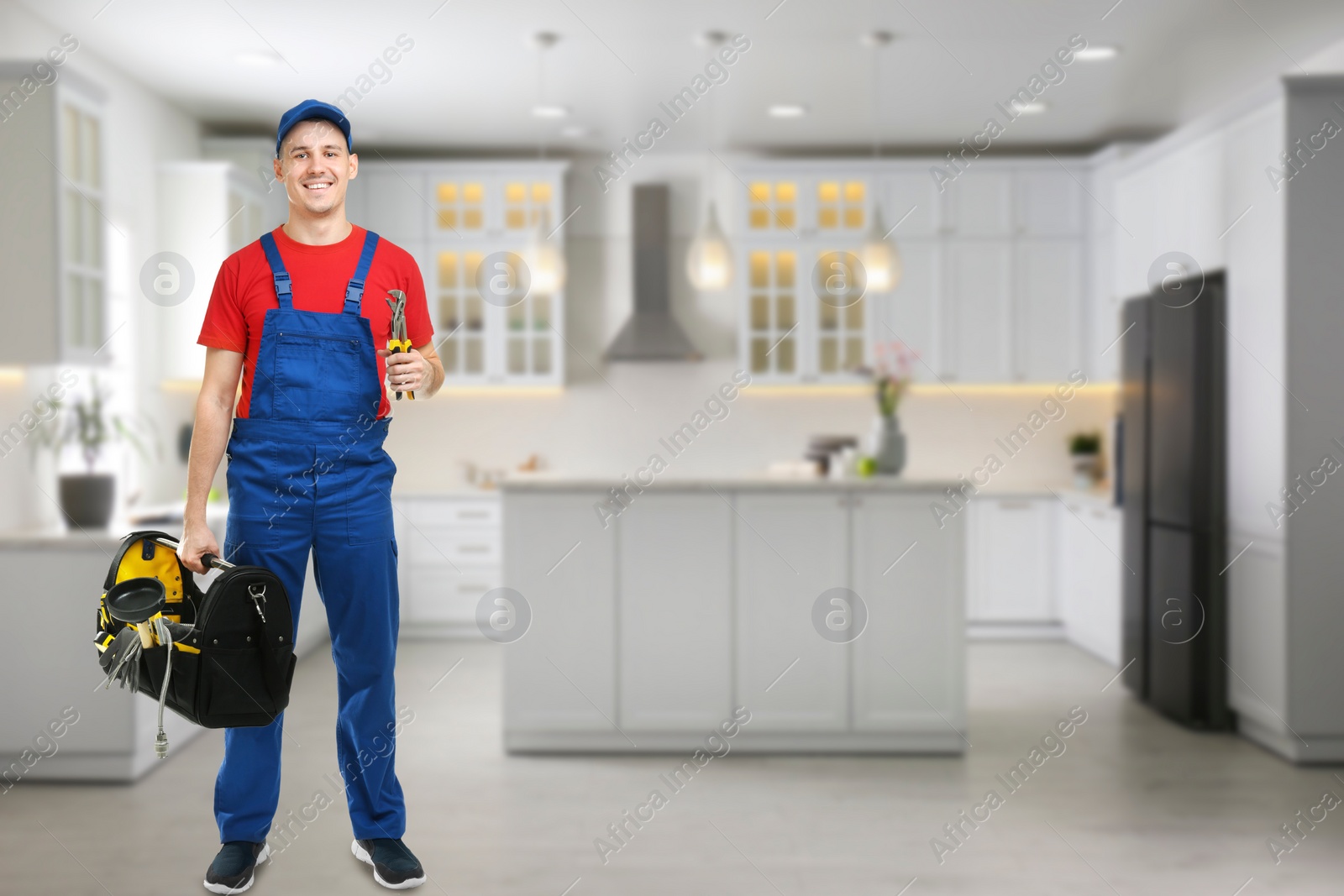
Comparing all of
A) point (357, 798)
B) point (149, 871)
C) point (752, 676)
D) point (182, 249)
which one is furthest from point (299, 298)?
point (182, 249)

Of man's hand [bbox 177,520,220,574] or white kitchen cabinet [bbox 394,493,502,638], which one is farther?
white kitchen cabinet [bbox 394,493,502,638]

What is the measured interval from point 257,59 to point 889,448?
292 centimetres

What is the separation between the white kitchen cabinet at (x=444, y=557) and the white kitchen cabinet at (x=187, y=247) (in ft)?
4.33

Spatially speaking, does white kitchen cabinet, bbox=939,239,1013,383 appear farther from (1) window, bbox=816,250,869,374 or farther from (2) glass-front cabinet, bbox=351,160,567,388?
(2) glass-front cabinet, bbox=351,160,567,388

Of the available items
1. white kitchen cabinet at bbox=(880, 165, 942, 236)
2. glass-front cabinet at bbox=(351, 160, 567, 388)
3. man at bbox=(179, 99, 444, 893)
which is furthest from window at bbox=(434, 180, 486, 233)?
man at bbox=(179, 99, 444, 893)

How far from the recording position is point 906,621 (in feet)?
11.3

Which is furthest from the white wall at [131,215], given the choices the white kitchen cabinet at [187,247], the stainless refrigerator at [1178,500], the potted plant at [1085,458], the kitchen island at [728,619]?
the potted plant at [1085,458]

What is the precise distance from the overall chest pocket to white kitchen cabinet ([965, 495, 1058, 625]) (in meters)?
4.19

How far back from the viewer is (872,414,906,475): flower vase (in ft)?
12.0

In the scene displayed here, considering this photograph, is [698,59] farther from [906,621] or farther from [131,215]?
[131,215]

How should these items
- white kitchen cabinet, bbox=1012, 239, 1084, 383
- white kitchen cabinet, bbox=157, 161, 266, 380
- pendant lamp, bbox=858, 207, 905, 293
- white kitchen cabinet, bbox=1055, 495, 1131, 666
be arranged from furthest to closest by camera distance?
white kitchen cabinet, bbox=1012, 239, 1084, 383, white kitchen cabinet, bbox=1055, 495, 1131, 666, white kitchen cabinet, bbox=157, 161, 266, 380, pendant lamp, bbox=858, 207, 905, 293

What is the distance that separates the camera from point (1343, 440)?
11.0 feet

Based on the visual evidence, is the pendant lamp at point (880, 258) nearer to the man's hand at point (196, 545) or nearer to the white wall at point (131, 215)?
the man's hand at point (196, 545)

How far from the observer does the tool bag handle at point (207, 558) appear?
1.72 m
